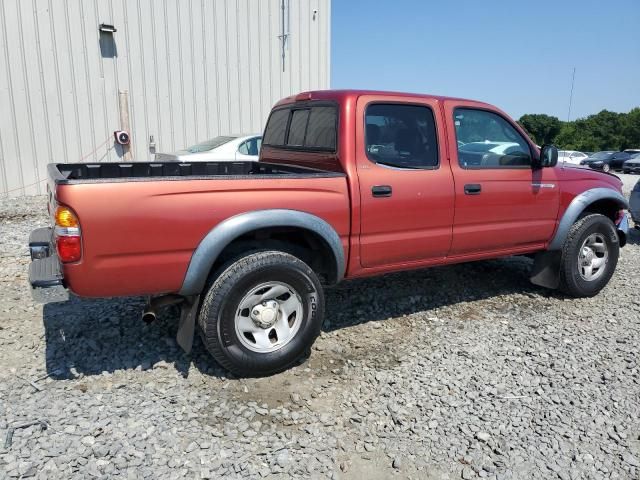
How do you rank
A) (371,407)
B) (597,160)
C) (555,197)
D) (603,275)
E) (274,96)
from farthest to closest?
(597,160)
(274,96)
(603,275)
(555,197)
(371,407)

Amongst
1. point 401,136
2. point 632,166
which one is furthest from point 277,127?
point 632,166

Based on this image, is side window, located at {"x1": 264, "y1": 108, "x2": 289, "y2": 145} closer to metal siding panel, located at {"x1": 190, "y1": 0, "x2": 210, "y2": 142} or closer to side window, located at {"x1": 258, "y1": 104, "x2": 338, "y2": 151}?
side window, located at {"x1": 258, "y1": 104, "x2": 338, "y2": 151}

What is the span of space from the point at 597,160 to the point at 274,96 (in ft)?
70.4

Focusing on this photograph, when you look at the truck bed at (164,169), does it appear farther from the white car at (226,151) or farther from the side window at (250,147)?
the side window at (250,147)

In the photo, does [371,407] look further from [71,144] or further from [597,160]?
[597,160]

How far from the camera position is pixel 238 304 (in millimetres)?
3250

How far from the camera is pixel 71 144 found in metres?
10.8

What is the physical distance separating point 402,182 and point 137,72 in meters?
9.54

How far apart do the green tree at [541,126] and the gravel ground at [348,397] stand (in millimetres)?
60592

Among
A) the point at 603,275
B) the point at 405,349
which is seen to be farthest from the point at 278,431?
the point at 603,275

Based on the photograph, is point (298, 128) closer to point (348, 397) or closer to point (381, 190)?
point (381, 190)

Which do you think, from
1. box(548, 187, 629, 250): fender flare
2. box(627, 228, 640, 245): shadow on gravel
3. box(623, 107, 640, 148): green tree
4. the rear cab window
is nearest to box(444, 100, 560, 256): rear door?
box(548, 187, 629, 250): fender flare

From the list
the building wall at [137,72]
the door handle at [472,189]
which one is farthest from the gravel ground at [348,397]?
the building wall at [137,72]

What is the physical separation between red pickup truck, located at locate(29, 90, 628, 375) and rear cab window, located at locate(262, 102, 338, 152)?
0.06 ft
